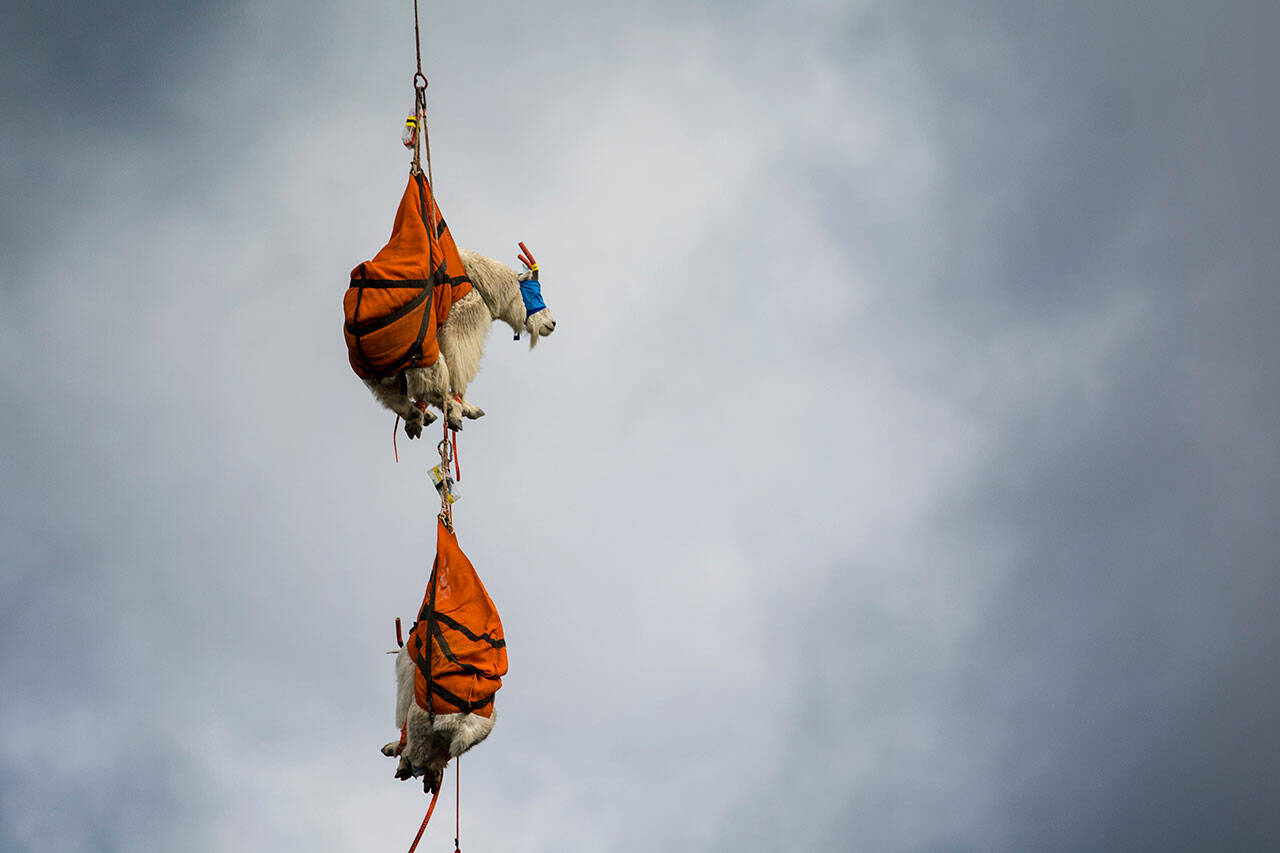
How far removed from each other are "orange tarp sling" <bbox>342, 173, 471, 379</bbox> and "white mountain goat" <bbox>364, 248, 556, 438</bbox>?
10.8 inches

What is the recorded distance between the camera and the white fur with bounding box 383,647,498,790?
1547cm

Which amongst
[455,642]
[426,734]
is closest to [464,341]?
[455,642]

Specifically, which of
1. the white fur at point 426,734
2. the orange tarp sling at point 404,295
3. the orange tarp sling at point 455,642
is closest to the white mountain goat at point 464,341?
the orange tarp sling at point 404,295

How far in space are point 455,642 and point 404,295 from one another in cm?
370

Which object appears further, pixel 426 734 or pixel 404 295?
pixel 426 734

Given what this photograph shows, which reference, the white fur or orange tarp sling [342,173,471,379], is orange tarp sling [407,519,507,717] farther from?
orange tarp sling [342,173,471,379]

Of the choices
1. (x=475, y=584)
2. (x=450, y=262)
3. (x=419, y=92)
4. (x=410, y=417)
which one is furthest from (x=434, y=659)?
(x=419, y=92)

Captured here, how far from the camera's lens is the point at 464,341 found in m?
16.3

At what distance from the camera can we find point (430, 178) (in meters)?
15.7

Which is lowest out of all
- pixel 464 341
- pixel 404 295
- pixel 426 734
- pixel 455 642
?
pixel 426 734

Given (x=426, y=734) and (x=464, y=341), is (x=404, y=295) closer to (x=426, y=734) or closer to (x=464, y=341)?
(x=464, y=341)

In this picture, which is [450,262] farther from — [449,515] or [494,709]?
[494,709]

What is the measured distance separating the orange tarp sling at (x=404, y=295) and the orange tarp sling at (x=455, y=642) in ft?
7.28

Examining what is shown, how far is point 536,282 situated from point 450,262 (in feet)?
5.97
